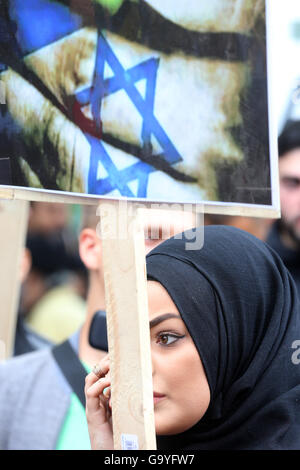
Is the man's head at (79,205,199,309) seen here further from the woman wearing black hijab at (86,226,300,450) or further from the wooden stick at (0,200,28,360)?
the wooden stick at (0,200,28,360)

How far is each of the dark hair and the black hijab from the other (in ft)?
5.89

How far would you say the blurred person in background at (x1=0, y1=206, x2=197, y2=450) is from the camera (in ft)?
10.7

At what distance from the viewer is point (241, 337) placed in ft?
7.88

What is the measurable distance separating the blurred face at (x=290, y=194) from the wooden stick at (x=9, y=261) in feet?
3.99

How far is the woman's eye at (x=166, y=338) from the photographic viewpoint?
241 centimetres

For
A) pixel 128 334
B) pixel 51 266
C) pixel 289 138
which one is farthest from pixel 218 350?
pixel 51 266

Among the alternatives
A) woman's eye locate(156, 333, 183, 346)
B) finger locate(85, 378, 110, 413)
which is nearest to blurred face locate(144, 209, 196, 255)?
woman's eye locate(156, 333, 183, 346)

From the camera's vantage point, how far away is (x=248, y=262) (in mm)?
2447

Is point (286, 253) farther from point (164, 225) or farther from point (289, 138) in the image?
point (164, 225)

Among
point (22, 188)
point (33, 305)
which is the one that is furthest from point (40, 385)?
point (33, 305)

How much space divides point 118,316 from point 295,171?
2018 mm

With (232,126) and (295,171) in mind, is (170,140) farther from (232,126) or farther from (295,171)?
(295,171)

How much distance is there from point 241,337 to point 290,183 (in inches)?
65.9

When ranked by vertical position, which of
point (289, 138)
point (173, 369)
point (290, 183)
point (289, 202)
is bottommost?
point (173, 369)
